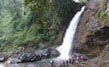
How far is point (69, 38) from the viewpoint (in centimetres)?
2603

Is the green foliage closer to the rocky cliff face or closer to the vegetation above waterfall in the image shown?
the rocky cliff face

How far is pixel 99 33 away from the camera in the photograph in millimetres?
21453

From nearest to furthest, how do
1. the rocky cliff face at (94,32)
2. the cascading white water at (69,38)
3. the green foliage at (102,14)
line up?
the rocky cliff face at (94,32), the green foliage at (102,14), the cascading white water at (69,38)

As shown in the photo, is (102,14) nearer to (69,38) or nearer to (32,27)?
(69,38)

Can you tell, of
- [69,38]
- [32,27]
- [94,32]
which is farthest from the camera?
[32,27]

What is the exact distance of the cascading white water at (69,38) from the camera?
79.6 feet

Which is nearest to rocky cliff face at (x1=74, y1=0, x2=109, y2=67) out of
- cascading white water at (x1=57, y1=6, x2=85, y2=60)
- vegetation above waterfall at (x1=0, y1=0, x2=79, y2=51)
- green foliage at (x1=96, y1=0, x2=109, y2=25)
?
green foliage at (x1=96, y1=0, x2=109, y2=25)

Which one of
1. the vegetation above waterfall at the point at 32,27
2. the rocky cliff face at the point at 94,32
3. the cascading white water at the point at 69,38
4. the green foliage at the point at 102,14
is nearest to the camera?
the rocky cliff face at the point at 94,32

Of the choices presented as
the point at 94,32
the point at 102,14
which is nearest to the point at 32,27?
the point at 94,32

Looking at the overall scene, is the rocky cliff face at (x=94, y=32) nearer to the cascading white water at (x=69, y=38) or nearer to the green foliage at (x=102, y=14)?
the green foliage at (x=102, y=14)

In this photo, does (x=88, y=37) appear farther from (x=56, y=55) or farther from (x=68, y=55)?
(x=56, y=55)

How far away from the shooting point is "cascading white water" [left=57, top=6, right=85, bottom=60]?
2426 centimetres

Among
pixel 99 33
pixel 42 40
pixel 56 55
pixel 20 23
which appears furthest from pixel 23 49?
pixel 99 33

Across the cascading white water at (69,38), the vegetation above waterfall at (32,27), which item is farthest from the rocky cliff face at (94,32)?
the vegetation above waterfall at (32,27)
